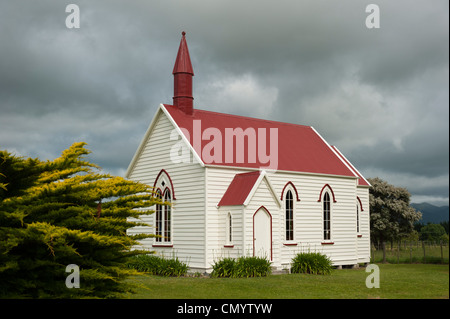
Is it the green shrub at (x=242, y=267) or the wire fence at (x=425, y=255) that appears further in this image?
the wire fence at (x=425, y=255)

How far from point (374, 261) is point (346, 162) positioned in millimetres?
8196

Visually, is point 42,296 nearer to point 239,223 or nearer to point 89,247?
point 89,247

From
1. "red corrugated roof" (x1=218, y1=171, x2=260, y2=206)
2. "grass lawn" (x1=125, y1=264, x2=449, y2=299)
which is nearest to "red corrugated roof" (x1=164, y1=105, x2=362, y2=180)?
"red corrugated roof" (x1=218, y1=171, x2=260, y2=206)

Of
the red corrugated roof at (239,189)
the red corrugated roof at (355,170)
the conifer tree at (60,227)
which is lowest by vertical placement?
the conifer tree at (60,227)

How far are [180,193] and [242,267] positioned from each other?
210 inches

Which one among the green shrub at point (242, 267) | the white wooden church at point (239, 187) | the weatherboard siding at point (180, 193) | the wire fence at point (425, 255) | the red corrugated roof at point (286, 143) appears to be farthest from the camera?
the wire fence at point (425, 255)

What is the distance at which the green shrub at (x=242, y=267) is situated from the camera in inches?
875

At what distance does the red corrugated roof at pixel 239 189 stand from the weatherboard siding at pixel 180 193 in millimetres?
1175

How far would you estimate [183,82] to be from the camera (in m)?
28.0

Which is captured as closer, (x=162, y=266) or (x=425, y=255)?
(x=162, y=266)

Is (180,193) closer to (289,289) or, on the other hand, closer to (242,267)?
(242,267)

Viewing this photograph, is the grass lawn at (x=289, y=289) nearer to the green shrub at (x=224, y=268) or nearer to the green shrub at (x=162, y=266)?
the green shrub at (x=224, y=268)

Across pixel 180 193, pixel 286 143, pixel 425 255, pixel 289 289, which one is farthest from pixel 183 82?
pixel 425 255

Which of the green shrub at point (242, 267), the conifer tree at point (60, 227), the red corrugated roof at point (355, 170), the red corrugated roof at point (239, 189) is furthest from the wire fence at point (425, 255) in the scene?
the conifer tree at point (60, 227)
